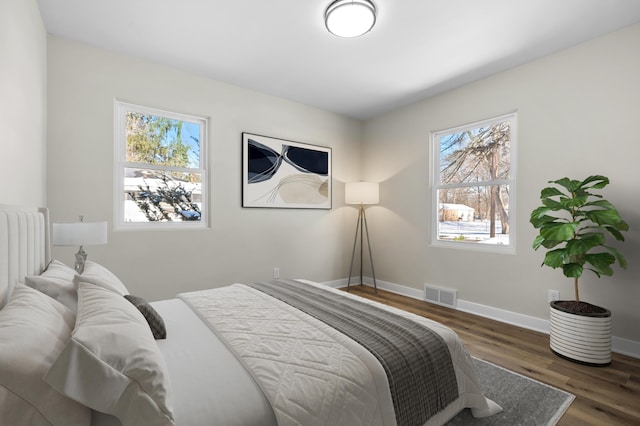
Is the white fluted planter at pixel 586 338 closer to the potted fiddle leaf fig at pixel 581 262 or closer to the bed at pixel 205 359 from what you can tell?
the potted fiddle leaf fig at pixel 581 262

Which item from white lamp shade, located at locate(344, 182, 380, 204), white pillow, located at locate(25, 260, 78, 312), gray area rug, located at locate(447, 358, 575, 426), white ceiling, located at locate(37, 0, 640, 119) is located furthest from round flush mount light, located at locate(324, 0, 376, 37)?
gray area rug, located at locate(447, 358, 575, 426)

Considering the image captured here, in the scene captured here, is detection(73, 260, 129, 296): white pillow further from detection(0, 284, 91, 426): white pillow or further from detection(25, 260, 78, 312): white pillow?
detection(0, 284, 91, 426): white pillow

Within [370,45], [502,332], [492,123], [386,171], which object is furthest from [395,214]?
[370,45]

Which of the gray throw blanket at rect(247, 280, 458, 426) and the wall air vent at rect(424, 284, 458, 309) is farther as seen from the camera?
the wall air vent at rect(424, 284, 458, 309)

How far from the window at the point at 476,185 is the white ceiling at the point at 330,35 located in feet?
2.19

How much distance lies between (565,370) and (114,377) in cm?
283

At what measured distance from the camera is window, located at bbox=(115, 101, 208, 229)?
3.12 m

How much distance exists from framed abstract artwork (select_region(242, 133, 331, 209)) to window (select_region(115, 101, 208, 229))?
545 millimetres

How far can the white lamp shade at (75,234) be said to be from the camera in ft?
7.02

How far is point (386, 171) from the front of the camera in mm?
4574

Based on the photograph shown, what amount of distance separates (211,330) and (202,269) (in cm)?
202

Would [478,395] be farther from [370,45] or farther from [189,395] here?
[370,45]

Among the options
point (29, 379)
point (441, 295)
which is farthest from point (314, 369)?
point (441, 295)

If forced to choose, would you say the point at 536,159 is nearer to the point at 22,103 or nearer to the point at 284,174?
the point at 284,174
